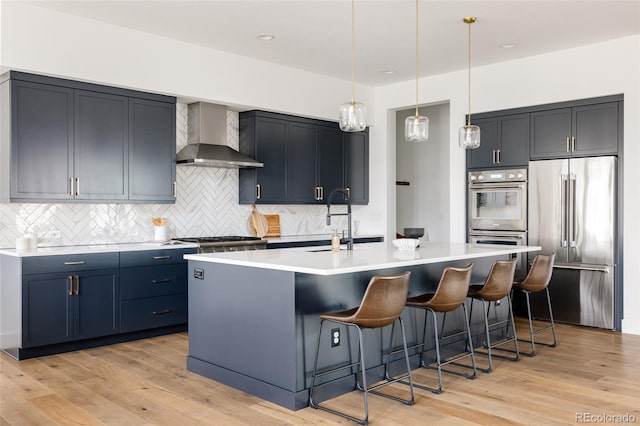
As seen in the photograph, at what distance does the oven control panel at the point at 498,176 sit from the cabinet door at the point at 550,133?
0.22 meters

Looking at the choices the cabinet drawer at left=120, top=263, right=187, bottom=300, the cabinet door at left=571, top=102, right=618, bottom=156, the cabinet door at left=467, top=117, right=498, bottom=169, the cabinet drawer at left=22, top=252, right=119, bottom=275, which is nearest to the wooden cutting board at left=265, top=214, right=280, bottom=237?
the cabinet drawer at left=120, top=263, right=187, bottom=300

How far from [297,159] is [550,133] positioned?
284cm

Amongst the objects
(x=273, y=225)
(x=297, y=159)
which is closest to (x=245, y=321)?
(x=273, y=225)

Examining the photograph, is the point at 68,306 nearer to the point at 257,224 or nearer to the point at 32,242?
the point at 32,242

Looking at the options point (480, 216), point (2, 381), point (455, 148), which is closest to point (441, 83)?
point (455, 148)

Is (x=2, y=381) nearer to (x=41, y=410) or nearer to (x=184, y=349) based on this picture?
(x=41, y=410)

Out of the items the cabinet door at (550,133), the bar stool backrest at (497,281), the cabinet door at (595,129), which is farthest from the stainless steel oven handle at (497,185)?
the bar stool backrest at (497,281)

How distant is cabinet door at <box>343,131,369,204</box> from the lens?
7.56 m

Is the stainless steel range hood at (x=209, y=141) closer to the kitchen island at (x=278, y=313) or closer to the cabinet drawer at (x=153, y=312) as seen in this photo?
the cabinet drawer at (x=153, y=312)

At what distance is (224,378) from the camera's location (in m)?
3.87

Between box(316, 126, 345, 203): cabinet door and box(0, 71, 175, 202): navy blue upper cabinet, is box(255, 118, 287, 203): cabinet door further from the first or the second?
box(0, 71, 175, 202): navy blue upper cabinet

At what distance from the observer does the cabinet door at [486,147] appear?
652cm

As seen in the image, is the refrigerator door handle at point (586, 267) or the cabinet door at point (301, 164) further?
the cabinet door at point (301, 164)

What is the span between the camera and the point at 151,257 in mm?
5246
